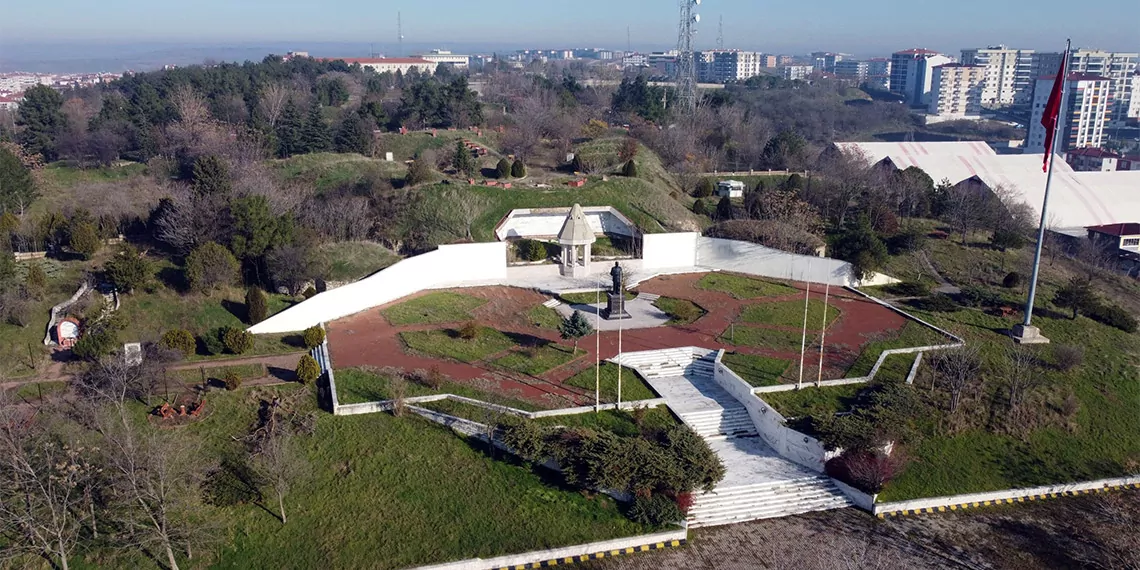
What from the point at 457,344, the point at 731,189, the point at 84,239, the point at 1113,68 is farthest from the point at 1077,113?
the point at 84,239

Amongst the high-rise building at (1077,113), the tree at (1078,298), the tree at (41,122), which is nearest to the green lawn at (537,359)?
the tree at (1078,298)

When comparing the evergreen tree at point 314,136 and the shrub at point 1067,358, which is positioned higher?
the evergreen tree at point 314,136

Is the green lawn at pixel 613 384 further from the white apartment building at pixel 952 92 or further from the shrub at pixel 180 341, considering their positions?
the white apartment building at pixel 952 92

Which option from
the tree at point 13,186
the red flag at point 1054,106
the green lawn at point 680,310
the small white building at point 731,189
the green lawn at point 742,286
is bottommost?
the green lawn at point 680,310

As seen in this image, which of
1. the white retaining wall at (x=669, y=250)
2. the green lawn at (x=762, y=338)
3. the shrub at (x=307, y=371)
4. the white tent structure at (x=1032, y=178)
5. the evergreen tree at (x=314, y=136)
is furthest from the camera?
the white tent structure at (x=1032, y=178)

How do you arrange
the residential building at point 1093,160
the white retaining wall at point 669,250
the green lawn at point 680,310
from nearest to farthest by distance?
the green lawn at point 680,310 < the white retaining wall at point 669,250 < the residential building at point 1093,160

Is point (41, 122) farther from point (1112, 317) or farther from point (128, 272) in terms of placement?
point (1112, 317)

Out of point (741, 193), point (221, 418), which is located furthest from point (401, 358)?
point (741, 193)

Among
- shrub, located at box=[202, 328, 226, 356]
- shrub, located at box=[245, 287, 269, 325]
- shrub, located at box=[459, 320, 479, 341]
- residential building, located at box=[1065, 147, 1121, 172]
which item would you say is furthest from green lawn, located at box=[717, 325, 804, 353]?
residential building, located at box=[1065, 147, 1121, 172]
